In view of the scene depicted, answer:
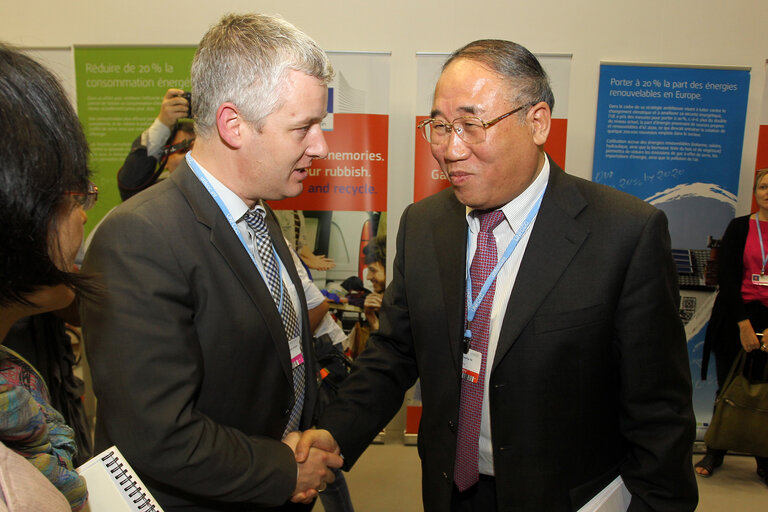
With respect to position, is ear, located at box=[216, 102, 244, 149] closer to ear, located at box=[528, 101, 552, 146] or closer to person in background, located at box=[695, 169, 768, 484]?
ear, located at box=[528, 101, 552, 146]

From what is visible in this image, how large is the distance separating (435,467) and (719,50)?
3.81 meters

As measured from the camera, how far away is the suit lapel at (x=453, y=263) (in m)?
1.55

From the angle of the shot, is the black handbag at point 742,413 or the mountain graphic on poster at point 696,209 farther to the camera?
the mountain graphic on poster at point 696,209

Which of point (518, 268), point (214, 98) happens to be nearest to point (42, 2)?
point (214, 98)

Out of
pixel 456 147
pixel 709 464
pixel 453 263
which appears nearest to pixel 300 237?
pixel 453 263

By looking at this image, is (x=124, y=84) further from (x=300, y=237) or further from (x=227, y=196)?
→ (x=227, y=196)

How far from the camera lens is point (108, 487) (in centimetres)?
102

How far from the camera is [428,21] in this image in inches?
148

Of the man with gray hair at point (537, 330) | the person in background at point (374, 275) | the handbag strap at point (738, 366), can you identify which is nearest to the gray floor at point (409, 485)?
the handbag strap at point (738, 366)

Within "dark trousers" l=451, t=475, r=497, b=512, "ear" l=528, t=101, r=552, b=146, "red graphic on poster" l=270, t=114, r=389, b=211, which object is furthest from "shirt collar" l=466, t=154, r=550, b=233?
"red graphic on poster" l=270, t=114, r=389, b=211

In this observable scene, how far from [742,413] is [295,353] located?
3.57m

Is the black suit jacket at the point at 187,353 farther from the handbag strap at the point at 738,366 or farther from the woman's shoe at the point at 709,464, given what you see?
the woman's shoe at the point at 709,464

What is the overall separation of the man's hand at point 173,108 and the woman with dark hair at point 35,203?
271cm

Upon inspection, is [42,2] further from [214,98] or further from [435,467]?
[435,467]
